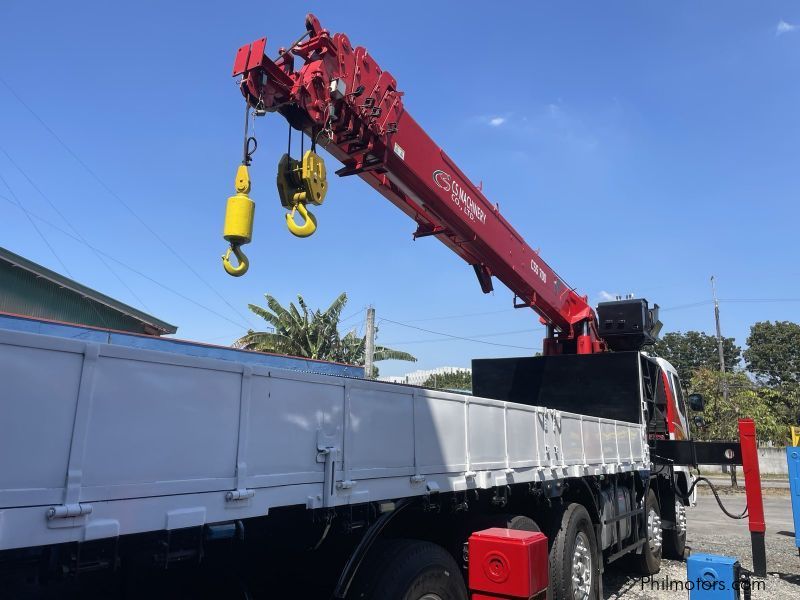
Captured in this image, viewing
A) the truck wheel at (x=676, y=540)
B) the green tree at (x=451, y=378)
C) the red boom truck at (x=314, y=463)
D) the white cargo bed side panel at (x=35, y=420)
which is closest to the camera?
the white cargo bed side panel at (x=35, y=420)

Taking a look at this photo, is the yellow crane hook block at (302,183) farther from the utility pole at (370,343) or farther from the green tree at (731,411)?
the green tree at (731,411)

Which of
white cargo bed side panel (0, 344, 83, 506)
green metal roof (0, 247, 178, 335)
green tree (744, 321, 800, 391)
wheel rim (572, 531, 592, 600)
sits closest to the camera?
white cargo bed side panel (0, 344, 83, 506)

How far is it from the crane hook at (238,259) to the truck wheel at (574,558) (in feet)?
12.5

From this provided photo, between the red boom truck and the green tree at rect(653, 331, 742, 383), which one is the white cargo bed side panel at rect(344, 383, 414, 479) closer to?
the red boom truck

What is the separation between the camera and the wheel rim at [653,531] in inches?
335

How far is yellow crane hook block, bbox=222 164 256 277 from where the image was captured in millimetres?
3619

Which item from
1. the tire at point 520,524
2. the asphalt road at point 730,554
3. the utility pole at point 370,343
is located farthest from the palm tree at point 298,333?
the tire at point 520,524

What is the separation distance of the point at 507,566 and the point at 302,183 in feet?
9.96

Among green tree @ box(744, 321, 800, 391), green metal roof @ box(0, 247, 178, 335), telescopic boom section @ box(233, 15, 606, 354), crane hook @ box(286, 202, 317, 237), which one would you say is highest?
green tree @ box(744, 321, 800, 391)

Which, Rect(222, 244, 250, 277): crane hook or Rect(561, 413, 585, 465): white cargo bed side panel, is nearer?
Rect(222, 244, 250, 277): crane hook

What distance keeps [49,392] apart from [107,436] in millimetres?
254

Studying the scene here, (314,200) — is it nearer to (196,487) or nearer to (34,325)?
(196,487)

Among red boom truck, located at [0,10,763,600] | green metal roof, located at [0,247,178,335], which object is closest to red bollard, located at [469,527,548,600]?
red boom truck, located at [0,10,763,600]

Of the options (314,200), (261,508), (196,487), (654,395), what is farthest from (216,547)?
(654,395)
